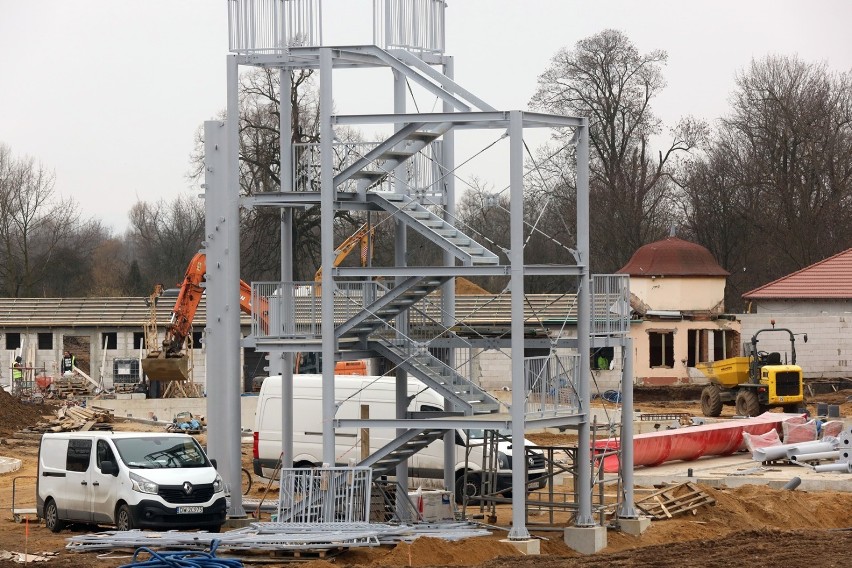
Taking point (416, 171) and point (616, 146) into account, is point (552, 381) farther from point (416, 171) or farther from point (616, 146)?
point (616, 146)

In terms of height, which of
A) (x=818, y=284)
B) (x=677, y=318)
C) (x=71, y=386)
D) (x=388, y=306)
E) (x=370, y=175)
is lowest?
(x=71, y=386)

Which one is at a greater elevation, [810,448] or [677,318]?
[677,318]

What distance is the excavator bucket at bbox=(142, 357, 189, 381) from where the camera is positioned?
45.4 m

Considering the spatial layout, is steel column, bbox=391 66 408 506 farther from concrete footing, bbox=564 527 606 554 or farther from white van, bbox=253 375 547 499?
concrete footing, bbox=564 527 606 554

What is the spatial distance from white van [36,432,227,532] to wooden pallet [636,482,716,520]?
7716mm

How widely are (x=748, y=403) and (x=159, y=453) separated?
27.3 m

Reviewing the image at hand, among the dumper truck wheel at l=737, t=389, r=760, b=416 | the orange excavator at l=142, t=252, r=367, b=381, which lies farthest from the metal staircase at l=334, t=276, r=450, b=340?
the dumper truck wheel at l=737, t=389, r=760, b=416

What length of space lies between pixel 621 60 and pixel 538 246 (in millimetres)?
15225

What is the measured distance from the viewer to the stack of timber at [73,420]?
4484 cm

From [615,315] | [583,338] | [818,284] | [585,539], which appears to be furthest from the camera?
[818,284]

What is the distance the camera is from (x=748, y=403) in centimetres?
4756

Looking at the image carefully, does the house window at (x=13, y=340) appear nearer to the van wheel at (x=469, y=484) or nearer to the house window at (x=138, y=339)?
the house window at (x=138, y=339)

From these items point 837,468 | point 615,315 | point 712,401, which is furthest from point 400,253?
point 712,401

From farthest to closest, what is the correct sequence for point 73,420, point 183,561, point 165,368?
point 73,420, point 165,368, point 183,561
